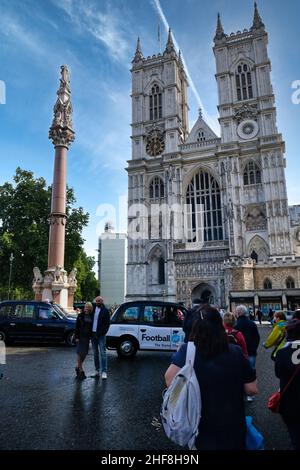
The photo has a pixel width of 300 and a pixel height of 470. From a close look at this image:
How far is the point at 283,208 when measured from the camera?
3712 cm

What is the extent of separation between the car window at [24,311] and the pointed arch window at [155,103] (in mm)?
39935

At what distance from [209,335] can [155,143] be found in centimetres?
4622

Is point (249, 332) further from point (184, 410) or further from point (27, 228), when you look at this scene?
point (27, 228)

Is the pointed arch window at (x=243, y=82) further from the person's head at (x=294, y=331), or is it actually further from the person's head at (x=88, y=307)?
the person's head at (x=294, y=331)

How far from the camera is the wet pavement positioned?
12.5 ft

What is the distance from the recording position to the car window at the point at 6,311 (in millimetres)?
12644

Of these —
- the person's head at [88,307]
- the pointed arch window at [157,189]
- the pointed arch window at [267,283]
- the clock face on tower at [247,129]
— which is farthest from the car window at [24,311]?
the clock face on tower at [247,129]

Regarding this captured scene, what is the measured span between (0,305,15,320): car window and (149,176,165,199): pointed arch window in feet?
109

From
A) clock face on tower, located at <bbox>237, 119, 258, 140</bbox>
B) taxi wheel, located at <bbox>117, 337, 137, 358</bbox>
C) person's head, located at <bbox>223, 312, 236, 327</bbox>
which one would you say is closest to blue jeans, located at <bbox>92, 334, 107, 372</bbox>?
taxi wheel, located at <bbox>117, 337, 137, 358</bbox>

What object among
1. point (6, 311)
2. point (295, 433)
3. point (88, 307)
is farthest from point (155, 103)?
point (295, 433)

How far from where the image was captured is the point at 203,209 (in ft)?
138

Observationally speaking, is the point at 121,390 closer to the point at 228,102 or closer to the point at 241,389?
the point at 241,389
